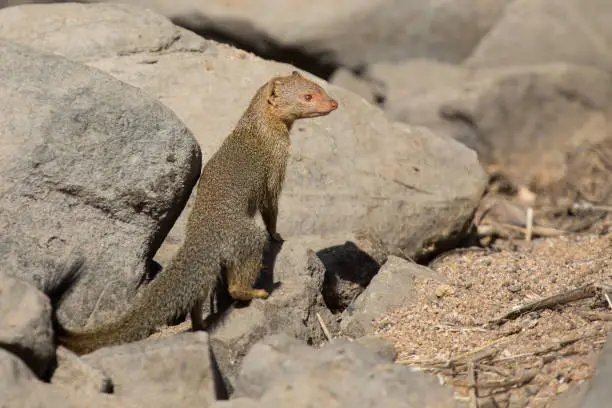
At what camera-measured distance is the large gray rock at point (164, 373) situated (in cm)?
375

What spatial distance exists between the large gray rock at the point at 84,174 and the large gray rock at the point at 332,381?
1221mm

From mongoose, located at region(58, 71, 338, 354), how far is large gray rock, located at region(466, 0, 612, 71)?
3.81 metres

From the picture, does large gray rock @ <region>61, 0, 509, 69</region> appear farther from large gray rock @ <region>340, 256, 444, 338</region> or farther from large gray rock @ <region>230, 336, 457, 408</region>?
large gray rock @ <region>230, 336, 457, 408</region>

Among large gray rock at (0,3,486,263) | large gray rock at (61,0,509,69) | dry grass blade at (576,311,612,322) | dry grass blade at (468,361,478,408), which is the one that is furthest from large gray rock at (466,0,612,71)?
dry grass blade at (468,361,478,408)

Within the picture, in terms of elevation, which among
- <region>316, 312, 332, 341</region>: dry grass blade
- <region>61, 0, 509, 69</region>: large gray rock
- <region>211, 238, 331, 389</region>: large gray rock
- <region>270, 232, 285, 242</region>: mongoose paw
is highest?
<region>211, 238, 331, 389</region>: large gray rock

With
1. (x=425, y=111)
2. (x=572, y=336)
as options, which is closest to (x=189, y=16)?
(x=425, y=111)

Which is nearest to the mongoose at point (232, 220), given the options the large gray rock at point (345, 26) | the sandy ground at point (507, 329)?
the sandy ground at point (507, 329)

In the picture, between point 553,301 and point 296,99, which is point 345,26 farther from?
point 553,301

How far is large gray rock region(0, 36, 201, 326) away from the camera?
4316mm

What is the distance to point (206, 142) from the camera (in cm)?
566

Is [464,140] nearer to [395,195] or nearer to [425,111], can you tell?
[425,111]

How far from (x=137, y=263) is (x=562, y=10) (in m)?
5.36

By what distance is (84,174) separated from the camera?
4.46 metres

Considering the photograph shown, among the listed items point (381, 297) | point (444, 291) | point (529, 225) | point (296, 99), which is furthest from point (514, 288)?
point (529, 225)
